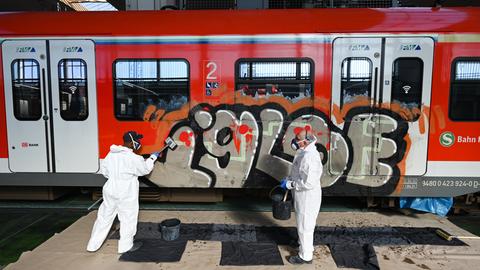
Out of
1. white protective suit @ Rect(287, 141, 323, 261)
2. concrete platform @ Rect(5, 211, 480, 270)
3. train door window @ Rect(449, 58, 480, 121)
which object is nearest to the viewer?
white protective suit @ Rect(287, 141, 323, 261)

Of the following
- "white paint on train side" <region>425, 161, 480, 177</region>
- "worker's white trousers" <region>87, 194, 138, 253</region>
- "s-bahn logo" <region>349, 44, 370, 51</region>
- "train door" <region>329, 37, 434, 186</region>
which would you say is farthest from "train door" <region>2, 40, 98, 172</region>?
"white paint on train side" <region>425, 161, 480, 177</region>

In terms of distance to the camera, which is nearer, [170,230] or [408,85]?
[170,230]

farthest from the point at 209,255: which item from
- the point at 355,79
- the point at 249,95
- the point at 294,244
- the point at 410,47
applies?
the point at 410,47

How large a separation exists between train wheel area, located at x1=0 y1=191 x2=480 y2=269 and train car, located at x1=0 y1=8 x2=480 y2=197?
24.3 inches

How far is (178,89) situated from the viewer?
19.1ft

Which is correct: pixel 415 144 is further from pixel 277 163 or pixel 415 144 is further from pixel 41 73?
pixel 41 73

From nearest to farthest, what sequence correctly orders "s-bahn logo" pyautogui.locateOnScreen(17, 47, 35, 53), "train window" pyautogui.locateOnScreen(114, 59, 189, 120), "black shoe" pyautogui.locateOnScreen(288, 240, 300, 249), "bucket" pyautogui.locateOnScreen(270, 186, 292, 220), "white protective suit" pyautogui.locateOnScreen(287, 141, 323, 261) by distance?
"white protective suit" pyautogui.locateOnScreen(287, 141, 323, 261)
"black shoe" pyautogui.locateOnScreen(288, 240, 300, 249)
"bucket" pyautogui.locateOnScreen(270, 186, 292, 220)
"train window" pyautogui.locateOnScreen(114, 59, 189, 120)
"s-bahn logo" pyautogui.locateOnScreen(17, 47, 35, 53)

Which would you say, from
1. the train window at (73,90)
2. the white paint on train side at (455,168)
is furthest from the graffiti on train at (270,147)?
the train window at (73,90)

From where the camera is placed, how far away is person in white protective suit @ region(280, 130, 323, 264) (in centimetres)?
405

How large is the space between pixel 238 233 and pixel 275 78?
2520mm

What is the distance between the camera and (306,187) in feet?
13.3

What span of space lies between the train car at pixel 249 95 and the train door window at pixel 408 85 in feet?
0.05

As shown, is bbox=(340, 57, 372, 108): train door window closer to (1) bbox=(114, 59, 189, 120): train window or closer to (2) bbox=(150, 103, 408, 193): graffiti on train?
(2) bbox=(150, 103, 408, 193): graffiti on train

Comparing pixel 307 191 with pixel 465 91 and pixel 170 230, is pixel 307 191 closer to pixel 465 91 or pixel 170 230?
pixel 170 230
